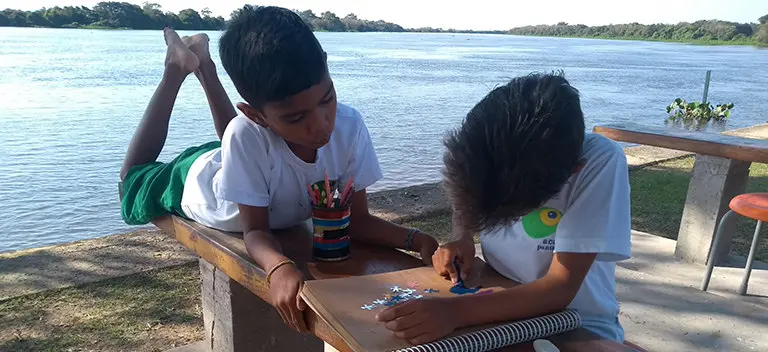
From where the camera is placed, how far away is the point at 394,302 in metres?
1.24

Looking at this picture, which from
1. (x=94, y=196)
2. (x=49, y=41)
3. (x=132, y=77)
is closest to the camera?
(x=94, y=196)

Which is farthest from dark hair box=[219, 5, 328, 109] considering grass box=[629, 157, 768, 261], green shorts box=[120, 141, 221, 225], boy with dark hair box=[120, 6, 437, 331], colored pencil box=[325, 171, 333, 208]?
grass box=[629, 157, 768, 261]

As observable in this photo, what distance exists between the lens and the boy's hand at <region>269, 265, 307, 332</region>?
134 cm

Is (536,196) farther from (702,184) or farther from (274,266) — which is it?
(702,184)

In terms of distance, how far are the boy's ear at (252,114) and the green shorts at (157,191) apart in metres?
0.62

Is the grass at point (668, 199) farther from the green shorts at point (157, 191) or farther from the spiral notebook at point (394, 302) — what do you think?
the green shorts at point (157, 191)

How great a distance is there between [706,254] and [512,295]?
9.37ft

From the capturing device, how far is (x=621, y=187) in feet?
4.15

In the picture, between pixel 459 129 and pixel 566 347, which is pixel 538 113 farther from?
pixel 566 347

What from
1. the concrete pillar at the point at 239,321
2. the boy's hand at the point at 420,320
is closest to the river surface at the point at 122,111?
the boy's hand at the point at 420,320

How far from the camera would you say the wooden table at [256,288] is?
125 cm

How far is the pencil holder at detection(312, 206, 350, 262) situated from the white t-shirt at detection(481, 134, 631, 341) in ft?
1.36

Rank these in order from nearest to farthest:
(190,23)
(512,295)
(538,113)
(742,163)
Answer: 1. (538,113)
2. (512,295)
3. (742,163)
4. (190,23)

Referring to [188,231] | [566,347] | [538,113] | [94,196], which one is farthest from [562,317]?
[94,196]
